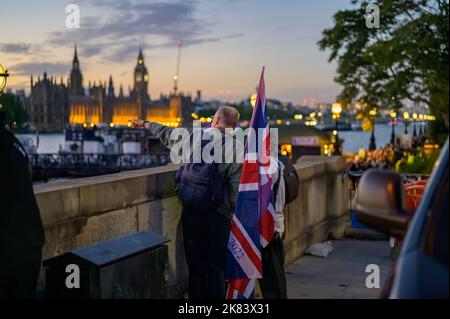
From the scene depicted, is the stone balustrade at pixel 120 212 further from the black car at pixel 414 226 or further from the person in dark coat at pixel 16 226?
the black car at pixel 414 226

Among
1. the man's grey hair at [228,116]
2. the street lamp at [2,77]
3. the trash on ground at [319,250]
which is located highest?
the street lamp at [2,77]

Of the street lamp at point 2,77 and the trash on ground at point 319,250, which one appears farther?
the street lamp at point 2,77

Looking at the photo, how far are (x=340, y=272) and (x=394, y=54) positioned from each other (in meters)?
20.5

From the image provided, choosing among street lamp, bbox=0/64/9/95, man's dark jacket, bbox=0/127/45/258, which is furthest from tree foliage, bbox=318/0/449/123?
man's dark jacket, bbox=0/127/45/258

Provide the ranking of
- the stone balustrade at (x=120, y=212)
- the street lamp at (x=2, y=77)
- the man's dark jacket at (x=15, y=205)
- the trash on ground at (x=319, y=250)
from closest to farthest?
the man's dark jacket at (x=15, y=205)
the stone balustrade at (x=120, y=212)
the trash on ground at (x=319, y=250)
the street lamp at (x=2, y=77)

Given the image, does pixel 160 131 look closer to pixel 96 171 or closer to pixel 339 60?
pixel 339 60

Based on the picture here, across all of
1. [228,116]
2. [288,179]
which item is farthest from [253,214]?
[228,116]

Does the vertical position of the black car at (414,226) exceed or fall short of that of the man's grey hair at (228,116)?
it falls short

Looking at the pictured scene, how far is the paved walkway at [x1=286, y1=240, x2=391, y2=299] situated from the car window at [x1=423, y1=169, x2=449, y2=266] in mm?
4803

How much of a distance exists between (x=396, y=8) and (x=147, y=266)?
26.5m

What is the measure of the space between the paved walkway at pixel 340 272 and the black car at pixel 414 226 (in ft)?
14.5

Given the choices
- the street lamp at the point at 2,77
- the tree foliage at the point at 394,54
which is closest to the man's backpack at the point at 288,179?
the street lamp at the point at 2,77

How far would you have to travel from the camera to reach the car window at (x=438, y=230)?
276 cm

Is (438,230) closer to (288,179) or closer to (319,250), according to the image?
(288,179)
